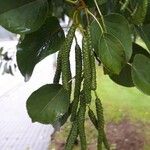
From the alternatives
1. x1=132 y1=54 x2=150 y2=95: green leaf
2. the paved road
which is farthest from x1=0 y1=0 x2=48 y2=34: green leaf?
the paved road

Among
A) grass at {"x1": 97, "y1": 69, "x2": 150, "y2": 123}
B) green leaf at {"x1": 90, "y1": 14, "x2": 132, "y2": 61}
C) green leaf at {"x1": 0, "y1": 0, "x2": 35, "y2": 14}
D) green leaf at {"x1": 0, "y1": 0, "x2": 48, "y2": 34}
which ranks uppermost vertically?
green leaf at {"x1": 0, "y1": 0, "x2": 35, "y2": 14}

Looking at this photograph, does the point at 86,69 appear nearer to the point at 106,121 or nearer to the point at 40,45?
the point at 40,45

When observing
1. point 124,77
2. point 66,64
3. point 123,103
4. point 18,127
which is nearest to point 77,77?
point 66,64

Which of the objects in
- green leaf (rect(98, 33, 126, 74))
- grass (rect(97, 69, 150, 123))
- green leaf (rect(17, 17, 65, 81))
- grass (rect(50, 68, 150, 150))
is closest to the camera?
green leaf (rect(98, 33, 126, 74))

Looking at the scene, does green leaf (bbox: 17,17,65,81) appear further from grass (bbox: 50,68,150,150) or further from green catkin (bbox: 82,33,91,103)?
grass (bbox: 50,68,150,150)

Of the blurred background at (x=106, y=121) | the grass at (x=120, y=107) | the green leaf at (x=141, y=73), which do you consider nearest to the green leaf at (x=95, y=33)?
the green leaf at (x=141, y=73)

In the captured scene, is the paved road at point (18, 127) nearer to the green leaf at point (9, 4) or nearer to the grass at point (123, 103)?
the grass at point (123, 103)
